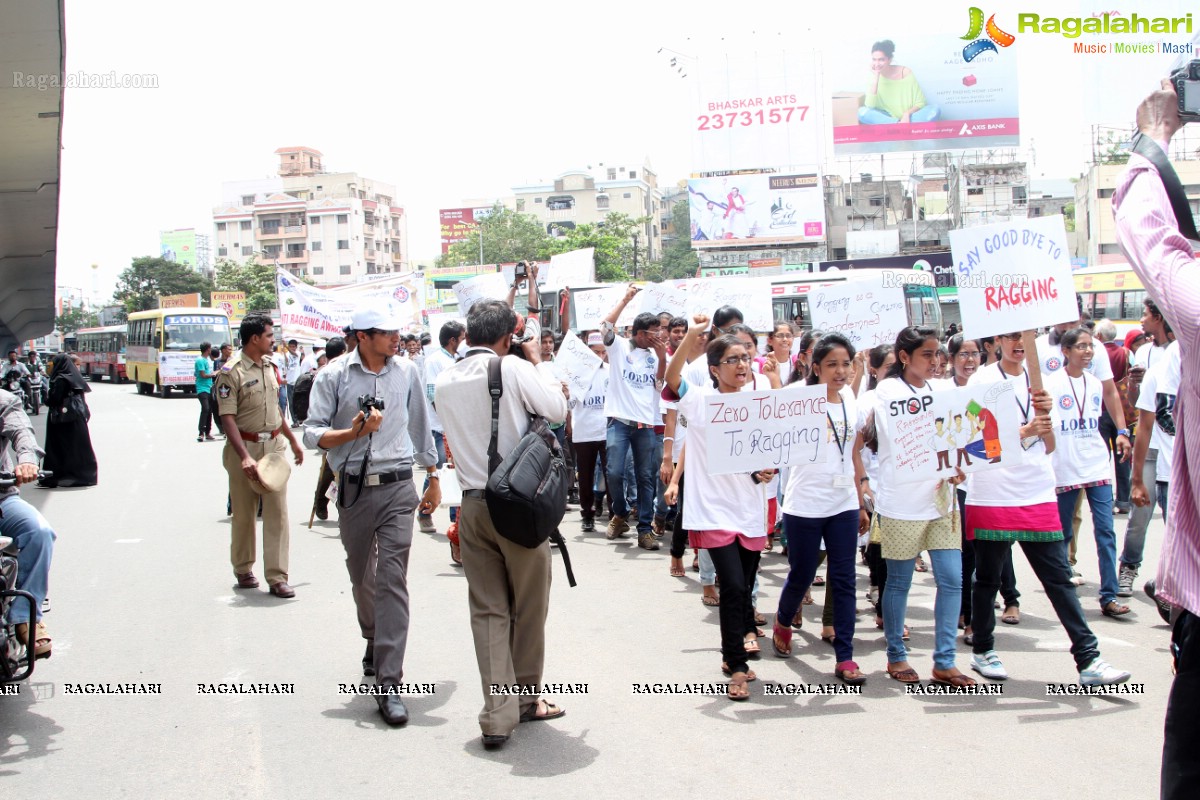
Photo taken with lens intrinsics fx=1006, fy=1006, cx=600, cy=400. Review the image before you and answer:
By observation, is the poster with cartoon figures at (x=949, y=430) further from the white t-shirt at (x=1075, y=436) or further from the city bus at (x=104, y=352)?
the city bus at (x=104, y=352)

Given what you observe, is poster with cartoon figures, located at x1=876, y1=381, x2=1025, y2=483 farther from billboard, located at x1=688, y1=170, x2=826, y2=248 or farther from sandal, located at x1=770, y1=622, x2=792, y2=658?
billboard, located at x1=688, y1=170, x2=826, y2=248

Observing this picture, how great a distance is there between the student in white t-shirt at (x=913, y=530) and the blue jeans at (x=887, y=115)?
4092 centimetres

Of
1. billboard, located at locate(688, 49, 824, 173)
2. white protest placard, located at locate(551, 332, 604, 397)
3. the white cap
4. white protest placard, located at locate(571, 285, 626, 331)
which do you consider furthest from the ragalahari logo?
the white cap

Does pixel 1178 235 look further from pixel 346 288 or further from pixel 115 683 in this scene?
pixel 346 288

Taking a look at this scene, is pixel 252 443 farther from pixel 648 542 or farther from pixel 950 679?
pixel 950 679

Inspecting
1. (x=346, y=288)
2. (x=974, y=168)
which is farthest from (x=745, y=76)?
(x=346, y=288)

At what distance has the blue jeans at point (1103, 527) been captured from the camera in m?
6.49

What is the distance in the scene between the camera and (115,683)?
17.9 ft

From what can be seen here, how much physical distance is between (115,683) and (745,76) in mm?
43505

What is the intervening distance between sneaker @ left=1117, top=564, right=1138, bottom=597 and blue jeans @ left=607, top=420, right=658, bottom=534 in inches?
150

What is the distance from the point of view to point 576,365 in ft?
34.4

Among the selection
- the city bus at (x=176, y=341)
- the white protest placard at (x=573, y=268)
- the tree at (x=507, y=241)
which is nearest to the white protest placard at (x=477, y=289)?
the white protest placard at (x=573, y=268)

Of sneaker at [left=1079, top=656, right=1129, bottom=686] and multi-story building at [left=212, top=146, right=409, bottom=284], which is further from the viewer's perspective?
multi-story building at [left=212, top=146, right=409, bottom=284]

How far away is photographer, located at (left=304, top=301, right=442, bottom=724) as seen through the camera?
4.99 meters
